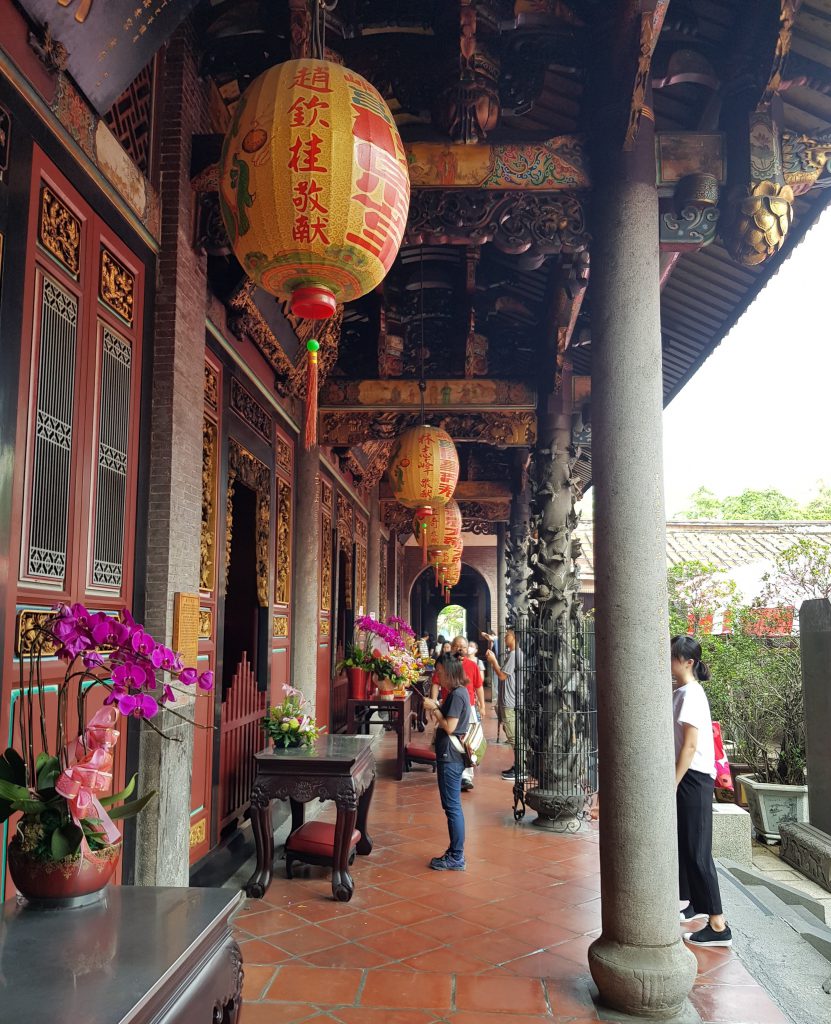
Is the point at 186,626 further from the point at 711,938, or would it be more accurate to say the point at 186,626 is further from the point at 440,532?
the point at 440,532

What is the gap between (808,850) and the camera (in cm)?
616

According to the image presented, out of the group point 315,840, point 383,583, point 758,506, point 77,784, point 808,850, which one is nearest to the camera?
point 77,784

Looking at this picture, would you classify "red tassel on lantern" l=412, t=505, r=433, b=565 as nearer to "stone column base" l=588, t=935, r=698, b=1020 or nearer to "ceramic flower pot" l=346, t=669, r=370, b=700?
"ceramic flower pot" l=346, t=669, r=370, b=700

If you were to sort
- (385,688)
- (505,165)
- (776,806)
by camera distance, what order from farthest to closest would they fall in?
(385,688) → (776,806) → (505,165)

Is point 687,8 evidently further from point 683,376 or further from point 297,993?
point 297,993

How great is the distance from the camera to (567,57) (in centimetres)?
411

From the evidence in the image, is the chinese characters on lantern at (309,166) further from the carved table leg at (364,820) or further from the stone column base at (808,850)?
the stone column base at (808,850)

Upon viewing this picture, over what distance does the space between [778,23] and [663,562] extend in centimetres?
239

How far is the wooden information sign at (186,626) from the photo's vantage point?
4012 millimetres

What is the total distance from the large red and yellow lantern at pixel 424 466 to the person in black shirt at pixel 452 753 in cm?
156

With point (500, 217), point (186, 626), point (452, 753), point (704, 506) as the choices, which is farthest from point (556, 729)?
point (704, 506)

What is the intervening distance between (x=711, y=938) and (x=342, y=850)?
6.55 ft

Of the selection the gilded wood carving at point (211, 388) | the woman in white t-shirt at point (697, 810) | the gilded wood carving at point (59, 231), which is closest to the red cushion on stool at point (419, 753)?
the woman in white t-shirt at point (697, 810)

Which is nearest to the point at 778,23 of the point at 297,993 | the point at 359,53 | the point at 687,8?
the point at 687,8
